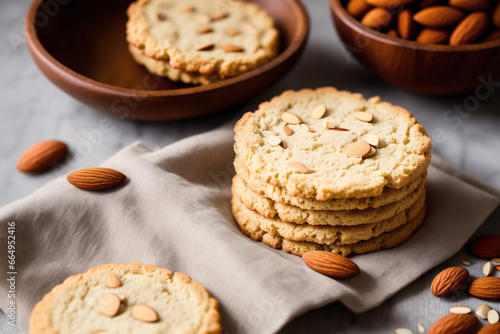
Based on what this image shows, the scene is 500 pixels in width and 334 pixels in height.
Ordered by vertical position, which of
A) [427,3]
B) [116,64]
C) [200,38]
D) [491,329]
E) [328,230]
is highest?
[427,3]

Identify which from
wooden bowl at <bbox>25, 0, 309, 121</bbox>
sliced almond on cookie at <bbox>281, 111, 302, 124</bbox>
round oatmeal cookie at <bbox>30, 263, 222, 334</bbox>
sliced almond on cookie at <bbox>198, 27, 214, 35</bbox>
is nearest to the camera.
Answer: round oatmeal cookie at <bbox>30, 263, 222, 334</bbox>

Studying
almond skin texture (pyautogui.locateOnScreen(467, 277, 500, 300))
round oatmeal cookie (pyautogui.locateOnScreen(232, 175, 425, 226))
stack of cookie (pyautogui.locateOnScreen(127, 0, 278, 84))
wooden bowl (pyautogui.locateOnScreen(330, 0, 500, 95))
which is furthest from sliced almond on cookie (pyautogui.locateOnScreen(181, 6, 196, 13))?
almond skin texture (pyautogui.locateOnScreen(467, 277, 500, 300))

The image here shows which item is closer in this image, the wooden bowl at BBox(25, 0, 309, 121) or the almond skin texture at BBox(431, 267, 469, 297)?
the almond skin texture at BBox(431, 267, 469, 297)

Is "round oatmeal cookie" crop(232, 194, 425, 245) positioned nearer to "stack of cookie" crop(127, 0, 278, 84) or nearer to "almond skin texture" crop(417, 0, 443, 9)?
"stack of cookie" crop(127, 0, 278, 84)

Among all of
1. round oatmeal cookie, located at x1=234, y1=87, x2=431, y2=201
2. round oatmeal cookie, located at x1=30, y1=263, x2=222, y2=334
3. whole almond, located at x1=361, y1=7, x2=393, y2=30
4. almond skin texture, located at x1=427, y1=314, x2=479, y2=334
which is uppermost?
whole almond, located at x1=361, y1=7, x2=393, y2=30

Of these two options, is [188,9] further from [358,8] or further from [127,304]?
[127,304]

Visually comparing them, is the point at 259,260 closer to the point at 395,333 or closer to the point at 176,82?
the point at 395,333

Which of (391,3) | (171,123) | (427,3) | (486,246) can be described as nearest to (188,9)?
(171,123)
